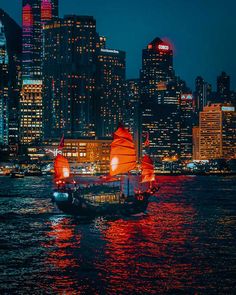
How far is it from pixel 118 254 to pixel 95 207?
22.1 m

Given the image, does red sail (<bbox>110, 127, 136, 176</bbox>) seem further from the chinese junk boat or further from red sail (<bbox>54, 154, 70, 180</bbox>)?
red sail (<bbox>54, 154, 70, 180</bbox>)

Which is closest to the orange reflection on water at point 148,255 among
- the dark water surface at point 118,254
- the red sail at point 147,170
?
the dark water surface at point 118,254

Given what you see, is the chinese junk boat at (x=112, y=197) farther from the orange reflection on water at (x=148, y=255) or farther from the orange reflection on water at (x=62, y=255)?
the orange reflection on water at (x=62, y=255)

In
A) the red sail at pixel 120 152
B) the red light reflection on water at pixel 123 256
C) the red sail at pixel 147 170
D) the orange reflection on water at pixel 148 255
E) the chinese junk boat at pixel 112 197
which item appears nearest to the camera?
the red light reflection on water at pixel 123 256

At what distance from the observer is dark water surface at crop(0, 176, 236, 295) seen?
3566 centimetres

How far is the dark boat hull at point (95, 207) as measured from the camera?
66062mm

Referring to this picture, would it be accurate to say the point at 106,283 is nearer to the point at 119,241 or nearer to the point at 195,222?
the point at 119,241

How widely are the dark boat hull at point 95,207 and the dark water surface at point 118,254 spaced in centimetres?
137

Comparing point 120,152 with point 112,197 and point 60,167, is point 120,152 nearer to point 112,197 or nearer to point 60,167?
point 112,197

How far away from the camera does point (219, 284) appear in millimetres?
35781

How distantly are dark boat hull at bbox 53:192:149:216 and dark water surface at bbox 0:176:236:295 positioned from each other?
137 centimetres

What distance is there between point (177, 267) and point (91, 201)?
27950 millimetres

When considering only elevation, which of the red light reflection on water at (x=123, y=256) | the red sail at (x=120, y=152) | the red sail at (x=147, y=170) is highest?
the red sail at (x=120, y=152)

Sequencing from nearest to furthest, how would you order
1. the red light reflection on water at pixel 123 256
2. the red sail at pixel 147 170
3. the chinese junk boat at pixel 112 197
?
the red light reflection on water at pixel 123 256
the chinese junk boat at pixel 112 197
the red sail at pixel 147 170
